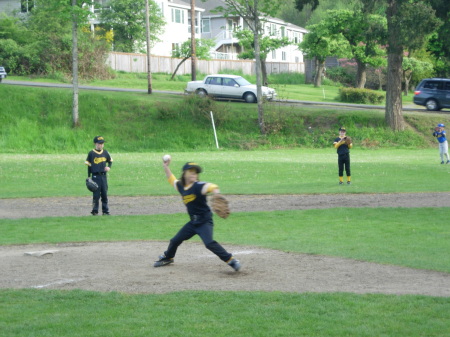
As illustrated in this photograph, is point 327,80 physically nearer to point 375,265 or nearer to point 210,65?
point 210,65

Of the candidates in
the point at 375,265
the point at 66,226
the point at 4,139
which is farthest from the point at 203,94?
the point at 375,265

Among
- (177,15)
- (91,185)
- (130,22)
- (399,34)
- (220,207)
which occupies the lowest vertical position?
(91,185)

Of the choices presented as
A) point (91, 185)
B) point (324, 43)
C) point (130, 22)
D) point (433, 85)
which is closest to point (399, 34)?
point (433, 85)

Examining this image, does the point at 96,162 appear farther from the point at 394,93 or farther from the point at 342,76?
the point at 342,76

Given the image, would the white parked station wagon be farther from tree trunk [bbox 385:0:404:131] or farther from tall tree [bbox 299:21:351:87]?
tall tree [bbox 299:21:351:87]

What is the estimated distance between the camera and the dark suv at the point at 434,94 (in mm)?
44312

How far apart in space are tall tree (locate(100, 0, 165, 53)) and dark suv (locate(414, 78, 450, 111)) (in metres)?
32.2

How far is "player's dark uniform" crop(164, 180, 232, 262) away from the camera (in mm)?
9530

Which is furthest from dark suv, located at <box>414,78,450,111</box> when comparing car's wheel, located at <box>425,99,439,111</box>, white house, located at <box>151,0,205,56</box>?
white house, located at <box>151,0,205,56</box>

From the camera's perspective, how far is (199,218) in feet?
32.0

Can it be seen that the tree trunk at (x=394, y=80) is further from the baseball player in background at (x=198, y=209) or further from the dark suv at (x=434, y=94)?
the baseball player in background at (x=198, y=209)

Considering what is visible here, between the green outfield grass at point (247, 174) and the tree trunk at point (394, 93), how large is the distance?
5895mm

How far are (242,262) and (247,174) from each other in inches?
574

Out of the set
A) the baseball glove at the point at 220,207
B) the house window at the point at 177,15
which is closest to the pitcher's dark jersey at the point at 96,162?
the baseball glove at the point at 220,207
